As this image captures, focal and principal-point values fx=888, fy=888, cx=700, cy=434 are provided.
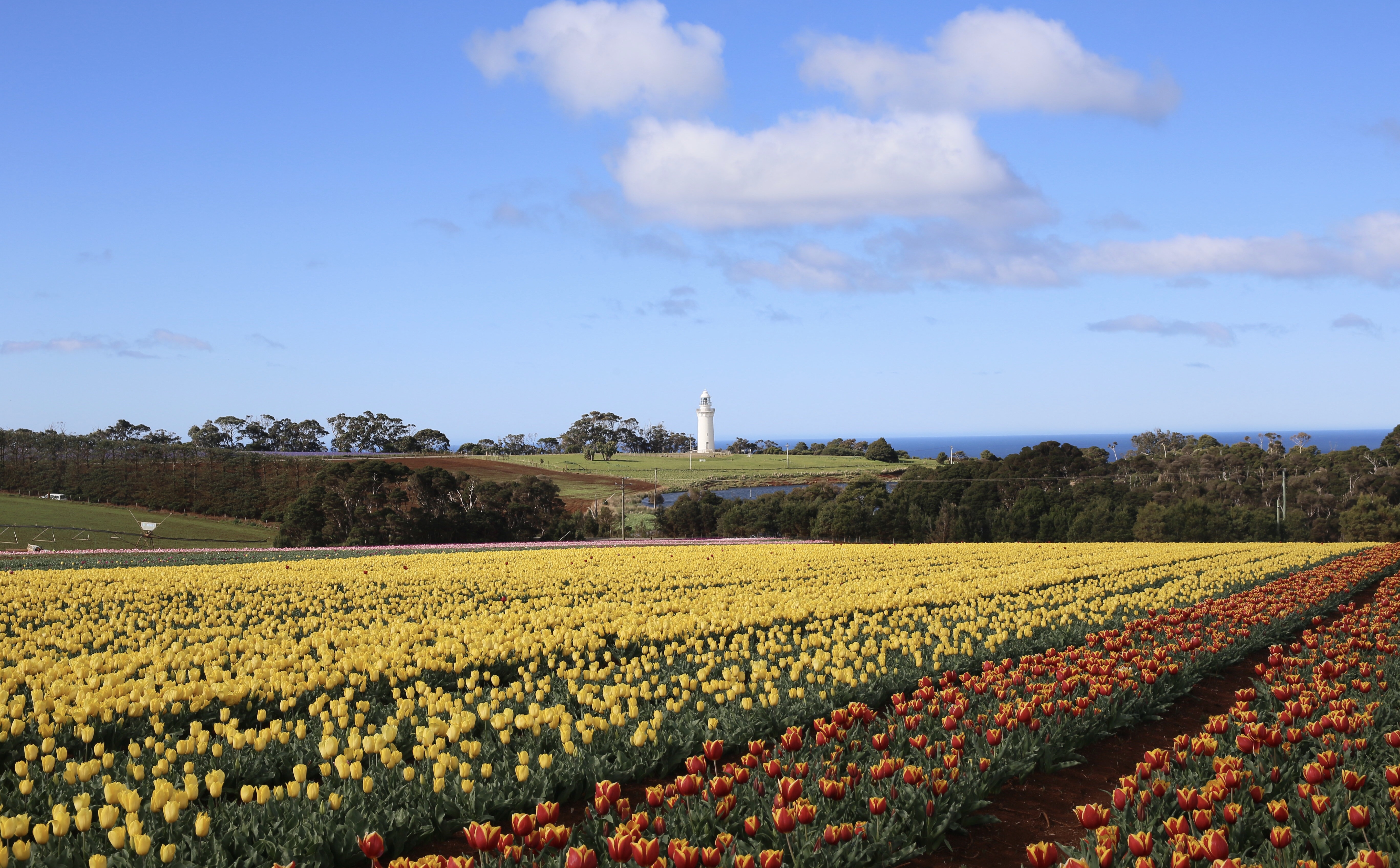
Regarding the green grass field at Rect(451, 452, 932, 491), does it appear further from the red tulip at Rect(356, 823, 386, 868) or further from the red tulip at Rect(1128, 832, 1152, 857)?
the red tulip at Rect(1128, 832, 1152, 857)

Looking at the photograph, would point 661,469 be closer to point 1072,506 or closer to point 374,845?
point 1072,506

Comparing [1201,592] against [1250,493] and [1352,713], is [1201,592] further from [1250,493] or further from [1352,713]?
[1250,493]

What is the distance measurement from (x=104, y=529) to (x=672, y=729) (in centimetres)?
5975

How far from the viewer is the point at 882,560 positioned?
22969 mm

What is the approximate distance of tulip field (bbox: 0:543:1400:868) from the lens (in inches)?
181

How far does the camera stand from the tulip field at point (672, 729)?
4.60m

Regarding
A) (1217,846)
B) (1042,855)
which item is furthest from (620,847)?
(1217,846)

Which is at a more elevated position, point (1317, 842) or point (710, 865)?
point (710, 865)

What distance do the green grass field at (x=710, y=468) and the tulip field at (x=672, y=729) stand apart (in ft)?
232

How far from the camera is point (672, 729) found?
6.84m

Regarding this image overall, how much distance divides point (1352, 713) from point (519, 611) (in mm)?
9675

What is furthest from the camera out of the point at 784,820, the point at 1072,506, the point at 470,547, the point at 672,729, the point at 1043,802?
the point at 1072,506

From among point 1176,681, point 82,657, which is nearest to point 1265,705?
point 1176,681

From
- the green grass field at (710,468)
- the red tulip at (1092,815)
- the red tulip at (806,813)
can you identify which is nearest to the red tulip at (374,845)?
the red tulip at (806,813)
